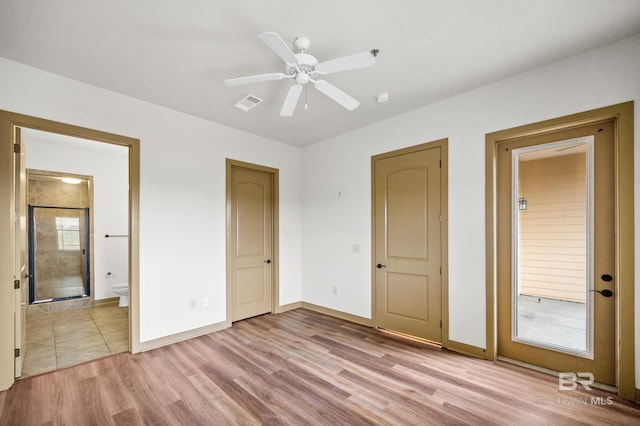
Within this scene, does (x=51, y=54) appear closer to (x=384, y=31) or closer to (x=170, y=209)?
(x=170, y=209)

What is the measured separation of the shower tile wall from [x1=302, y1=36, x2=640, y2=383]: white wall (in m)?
4.30

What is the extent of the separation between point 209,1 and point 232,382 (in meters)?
2.99

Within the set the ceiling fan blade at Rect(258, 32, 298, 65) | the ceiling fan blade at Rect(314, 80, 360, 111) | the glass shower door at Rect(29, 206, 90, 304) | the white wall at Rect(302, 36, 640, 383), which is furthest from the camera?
the glass shower door at Rect(29, 206, 90, 304)

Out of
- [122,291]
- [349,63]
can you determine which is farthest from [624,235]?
[122,291]

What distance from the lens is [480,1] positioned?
6.00ft

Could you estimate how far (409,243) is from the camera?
3545 millimetres

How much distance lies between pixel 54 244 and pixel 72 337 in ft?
8.72

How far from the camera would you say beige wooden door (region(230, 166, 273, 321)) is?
419 cm

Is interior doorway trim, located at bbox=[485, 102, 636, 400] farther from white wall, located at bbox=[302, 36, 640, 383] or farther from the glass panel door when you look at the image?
the glass panel door

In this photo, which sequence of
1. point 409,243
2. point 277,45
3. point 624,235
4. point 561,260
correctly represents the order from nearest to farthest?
point 277,45 < point 624,235 < point 561,260 < point 409,243

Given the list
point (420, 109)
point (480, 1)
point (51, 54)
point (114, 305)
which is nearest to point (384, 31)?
point (480, 1)

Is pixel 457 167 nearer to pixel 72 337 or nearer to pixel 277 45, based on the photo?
pixel 277 45

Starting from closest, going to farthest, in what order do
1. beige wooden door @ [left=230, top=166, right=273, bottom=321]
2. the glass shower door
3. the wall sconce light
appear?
the wall sconce light
beige wooden door @ [left=230, top=166, right=273, bottom=321]
the glass shower door

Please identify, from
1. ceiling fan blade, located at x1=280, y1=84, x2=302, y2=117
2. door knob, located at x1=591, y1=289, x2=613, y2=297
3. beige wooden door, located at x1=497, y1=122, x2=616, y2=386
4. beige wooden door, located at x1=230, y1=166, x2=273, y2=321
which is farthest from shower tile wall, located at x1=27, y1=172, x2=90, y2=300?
door knob, located at x1=591, y1=289, x2=613, y2=297
